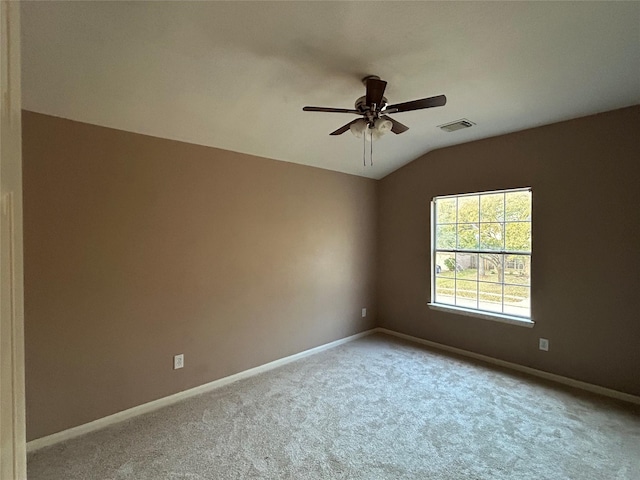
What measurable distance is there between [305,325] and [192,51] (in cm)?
300

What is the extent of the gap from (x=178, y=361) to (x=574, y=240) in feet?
12.9

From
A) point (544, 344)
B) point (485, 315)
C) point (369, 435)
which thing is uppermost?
point (485, 315)

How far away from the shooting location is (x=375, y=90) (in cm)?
212

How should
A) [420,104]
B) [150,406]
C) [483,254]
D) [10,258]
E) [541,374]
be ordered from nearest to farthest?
[10,258]
[420,104]
[150,406]
[541,374]
[483,254]

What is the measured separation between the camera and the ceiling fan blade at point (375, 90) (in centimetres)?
210

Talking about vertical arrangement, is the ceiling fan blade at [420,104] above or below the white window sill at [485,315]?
above

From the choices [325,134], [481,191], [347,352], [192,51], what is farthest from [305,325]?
[192,51]

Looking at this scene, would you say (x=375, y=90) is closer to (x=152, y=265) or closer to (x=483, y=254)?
(x=152, y=265)

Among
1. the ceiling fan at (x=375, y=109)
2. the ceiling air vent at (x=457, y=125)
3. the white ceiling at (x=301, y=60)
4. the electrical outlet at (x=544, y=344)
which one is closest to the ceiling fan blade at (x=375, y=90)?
the ceiling fan at (x=375, y=109)

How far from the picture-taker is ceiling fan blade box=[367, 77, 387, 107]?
2.10 meters

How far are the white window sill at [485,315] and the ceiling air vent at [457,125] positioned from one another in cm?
213

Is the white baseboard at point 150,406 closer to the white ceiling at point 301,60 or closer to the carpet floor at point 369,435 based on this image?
the carpet floor at point 369,435

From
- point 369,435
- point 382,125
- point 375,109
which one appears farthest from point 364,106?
point 369,435

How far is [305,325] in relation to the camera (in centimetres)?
396
